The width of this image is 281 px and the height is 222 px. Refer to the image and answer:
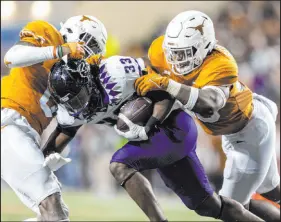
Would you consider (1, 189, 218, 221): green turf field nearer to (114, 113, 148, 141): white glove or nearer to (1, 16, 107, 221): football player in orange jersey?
(1, 16, 107, 221): football player in orange jersey

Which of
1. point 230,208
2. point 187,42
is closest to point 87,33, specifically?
point 187,42

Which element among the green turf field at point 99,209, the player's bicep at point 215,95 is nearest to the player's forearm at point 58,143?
the player's bicep at point 215,95

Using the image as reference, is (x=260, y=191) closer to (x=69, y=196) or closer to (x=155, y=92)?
(x=155, y=92)

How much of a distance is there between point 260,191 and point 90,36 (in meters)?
1.50

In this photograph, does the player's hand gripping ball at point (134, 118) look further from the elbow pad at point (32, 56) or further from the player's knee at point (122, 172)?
the elbow pad at point (32, 56)

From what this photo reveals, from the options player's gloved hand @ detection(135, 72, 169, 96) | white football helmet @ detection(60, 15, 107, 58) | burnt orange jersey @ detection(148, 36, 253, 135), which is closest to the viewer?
player's gloved hand @ detection(135, 72, 169, 96)

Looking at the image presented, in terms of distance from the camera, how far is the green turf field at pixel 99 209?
6.68 m

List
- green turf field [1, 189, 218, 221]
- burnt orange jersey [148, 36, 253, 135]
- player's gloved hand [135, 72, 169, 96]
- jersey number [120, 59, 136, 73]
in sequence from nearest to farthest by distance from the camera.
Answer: player's gloved hand [135, 72, 169, 96] → jersey number [120, 59, 136, 73] → burnt orange jersey [148, 36, 253, 135] → green turf field [1, 189, 218, 221]

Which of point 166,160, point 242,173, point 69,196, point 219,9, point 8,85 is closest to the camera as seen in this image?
point 166,160

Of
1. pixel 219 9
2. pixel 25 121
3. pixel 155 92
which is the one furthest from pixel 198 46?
pixel 219 9

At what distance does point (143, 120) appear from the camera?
4.27 metres

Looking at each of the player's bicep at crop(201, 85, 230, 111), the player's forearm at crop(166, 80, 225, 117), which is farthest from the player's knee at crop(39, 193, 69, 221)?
the player's bicep at crop(201, 85, 230, 111)

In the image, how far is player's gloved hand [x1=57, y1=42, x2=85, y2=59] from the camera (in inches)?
167

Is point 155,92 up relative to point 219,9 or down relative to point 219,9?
up
